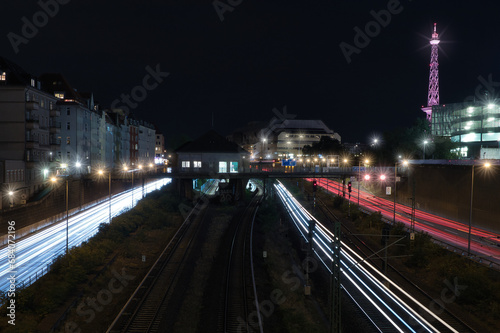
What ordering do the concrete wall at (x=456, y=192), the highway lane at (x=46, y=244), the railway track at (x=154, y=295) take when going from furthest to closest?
the concrete wall at (x=456, y=192) → the highway lane at (x=46, y=244) → the railway track at (x=154, y=295)

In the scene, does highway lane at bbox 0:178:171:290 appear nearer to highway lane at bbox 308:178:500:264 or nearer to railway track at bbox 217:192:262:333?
railway track at bbox 217:192:262:333

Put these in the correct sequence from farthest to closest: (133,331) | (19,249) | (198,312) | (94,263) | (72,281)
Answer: (19,249) < (94,263) < (72,281) < (198,312) < (133,331)

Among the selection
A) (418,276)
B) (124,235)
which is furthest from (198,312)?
(124,235)

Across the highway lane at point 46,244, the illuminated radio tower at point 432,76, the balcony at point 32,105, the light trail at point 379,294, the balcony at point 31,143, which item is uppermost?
the illuminated radio tower at point 432,76

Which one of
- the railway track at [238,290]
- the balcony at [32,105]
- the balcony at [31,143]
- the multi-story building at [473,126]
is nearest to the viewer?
the railway track at [238,290]

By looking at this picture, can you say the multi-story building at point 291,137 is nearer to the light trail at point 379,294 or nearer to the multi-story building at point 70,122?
the multi-story building at point 70,122

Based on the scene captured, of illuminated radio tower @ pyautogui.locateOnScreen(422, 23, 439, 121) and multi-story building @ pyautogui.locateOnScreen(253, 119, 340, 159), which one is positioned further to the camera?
multi-story building @ pyautogui.locateOnScreen(253, 119, 340, 159)

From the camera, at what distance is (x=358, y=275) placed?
2378 cm

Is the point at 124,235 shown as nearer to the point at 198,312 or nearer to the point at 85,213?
the point at 85,213

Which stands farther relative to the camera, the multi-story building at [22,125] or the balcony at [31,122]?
the balcony at [31,122]

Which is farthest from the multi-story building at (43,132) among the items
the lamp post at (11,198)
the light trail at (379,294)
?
the light trail at (379,294)

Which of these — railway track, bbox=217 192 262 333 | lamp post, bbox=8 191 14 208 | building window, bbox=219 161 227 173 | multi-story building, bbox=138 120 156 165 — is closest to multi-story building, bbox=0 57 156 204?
lamp post, bbox=8 191 14 208

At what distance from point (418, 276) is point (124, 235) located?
76.4 ft

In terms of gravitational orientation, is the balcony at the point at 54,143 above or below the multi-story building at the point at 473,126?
below
